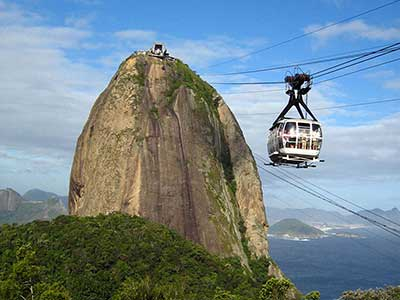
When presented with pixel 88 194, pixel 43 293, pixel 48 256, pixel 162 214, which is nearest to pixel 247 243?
pixel 162 214

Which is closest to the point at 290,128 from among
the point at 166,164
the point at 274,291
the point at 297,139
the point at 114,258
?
the point at 297,139

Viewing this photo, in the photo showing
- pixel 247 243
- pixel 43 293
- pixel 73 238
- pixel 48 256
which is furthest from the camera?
pixel 247 243

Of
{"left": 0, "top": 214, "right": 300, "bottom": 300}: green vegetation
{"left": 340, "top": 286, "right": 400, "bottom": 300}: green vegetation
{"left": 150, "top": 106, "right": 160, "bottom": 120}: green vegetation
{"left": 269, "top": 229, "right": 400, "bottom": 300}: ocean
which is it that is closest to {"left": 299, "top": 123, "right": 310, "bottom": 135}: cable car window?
{"left": 0, "top": 214, "right": 300, "bottom": 300}: green vegetation

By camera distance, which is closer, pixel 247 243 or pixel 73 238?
pixel 73 238

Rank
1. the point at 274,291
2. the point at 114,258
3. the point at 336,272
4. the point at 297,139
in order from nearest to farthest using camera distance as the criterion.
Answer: the point at 297,139 → the point at 274,291 → the point at 114,258 → the point at 336,272

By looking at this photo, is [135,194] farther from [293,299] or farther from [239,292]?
[293,299]

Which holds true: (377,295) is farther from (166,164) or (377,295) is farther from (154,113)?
(154,113)

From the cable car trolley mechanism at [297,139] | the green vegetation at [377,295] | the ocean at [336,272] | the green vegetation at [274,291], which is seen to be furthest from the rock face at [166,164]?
the ocean at [336,272]
